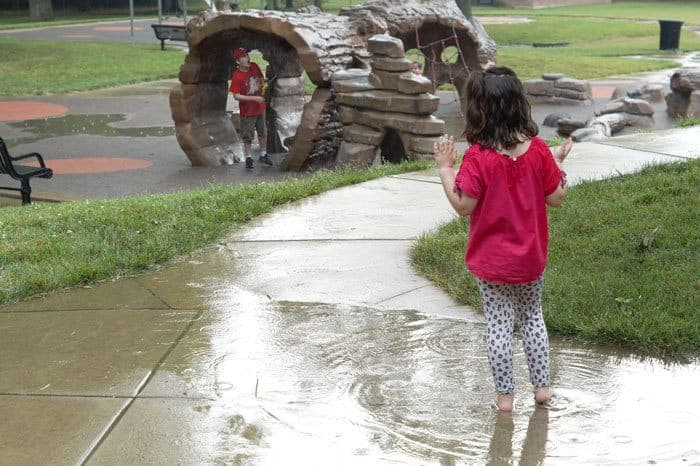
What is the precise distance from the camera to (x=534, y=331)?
161 inches

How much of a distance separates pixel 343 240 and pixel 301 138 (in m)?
5.52

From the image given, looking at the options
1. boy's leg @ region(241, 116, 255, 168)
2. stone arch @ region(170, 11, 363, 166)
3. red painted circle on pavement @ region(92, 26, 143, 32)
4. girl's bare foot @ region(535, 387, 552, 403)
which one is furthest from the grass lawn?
girl's bare foot @ region(535, 387, 552, 403)

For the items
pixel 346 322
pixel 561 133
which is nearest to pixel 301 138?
pixel 561 133

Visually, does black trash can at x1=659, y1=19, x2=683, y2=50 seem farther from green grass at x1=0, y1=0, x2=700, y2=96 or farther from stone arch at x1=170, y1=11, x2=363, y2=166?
stone arch at x1=170, y1=11, x2=363, y2=166

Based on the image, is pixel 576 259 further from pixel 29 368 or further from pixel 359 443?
pixel 29 368

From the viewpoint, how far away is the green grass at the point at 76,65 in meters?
21.4

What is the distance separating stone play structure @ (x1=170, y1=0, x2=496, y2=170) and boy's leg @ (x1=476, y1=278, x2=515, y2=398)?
708 cm

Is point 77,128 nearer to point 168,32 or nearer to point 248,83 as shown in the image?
point 248,83

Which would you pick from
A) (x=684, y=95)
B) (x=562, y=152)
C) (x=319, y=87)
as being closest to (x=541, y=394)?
(x=562, y=152)

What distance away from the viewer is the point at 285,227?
7359mm

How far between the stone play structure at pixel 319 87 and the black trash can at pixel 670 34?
1616cm

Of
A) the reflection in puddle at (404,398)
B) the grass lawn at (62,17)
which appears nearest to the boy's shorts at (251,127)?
the reflection in puddle at (404,398)

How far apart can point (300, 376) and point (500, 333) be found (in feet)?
3.20

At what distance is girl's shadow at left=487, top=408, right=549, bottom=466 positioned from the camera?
3.66 metres
